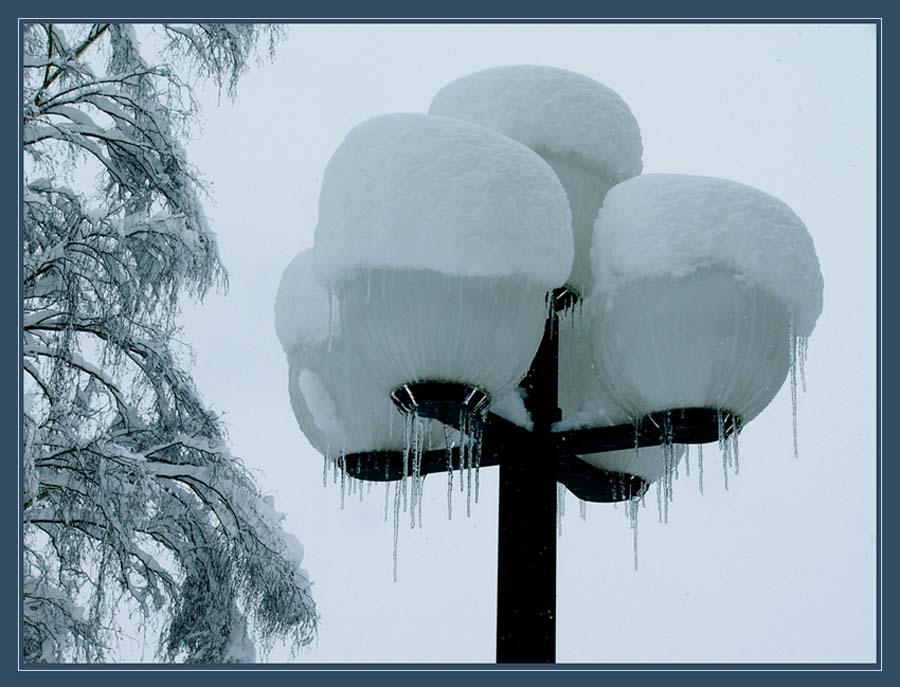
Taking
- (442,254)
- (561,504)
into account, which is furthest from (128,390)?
(442,254)

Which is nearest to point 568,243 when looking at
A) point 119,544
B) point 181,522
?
point 119,544

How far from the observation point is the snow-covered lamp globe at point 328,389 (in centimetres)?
384

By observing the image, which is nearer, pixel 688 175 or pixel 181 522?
pixel 688 175

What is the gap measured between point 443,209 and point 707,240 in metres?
0.72

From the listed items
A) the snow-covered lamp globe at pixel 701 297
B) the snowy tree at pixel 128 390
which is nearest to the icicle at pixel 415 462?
the snow-covered lamp globe at pixel 701 297

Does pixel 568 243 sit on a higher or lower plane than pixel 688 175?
lower

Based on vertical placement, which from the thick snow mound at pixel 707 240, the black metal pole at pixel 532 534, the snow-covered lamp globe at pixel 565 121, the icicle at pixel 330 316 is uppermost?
the snow-covered lamp globe at pixel 565 121

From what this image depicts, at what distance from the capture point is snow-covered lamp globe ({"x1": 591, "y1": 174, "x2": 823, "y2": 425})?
3373 millimetres

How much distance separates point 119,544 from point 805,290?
13.9ft

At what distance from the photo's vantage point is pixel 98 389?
7207 millimetres

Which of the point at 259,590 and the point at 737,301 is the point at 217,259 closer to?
the point at 259,590

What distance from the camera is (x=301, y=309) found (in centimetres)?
395

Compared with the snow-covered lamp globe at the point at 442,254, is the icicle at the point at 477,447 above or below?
below

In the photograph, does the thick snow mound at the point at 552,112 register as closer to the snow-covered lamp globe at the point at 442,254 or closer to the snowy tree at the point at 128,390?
the snow-covered lamp globe at the point at 442,254
